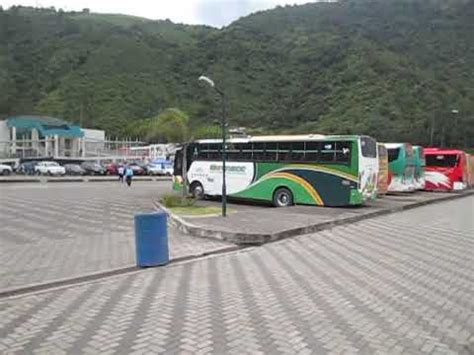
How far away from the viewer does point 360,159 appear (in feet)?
68.5

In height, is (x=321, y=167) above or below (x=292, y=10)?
below

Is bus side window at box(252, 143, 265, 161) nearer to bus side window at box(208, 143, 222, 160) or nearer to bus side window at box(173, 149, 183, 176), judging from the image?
bus side window at box(208, 143, 222, 160)

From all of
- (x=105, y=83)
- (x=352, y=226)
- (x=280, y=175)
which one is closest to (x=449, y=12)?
(x=105, y=83)

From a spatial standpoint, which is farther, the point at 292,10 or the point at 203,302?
the point at 292,10

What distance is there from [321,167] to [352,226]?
507 centimetres

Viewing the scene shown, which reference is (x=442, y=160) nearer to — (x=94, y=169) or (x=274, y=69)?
(x=94, y=169)

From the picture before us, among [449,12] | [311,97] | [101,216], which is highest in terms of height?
[449,12]

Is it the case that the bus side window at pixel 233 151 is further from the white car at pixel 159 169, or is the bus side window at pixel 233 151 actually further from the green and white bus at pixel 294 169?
the white car at pixel 159 169

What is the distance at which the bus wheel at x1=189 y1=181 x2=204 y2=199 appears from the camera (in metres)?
26.1

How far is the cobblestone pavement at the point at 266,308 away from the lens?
5.91 meters

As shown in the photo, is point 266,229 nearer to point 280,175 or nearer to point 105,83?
point 280,175

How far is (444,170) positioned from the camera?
36875 mm

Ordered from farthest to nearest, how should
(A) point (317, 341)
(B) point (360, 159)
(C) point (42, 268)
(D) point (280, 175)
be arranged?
(D) point (280, 175) < (B) point (360, 159) < (C) point (42, 268) < (A) point (317, 341)

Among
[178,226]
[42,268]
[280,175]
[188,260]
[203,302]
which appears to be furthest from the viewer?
[280,175]
